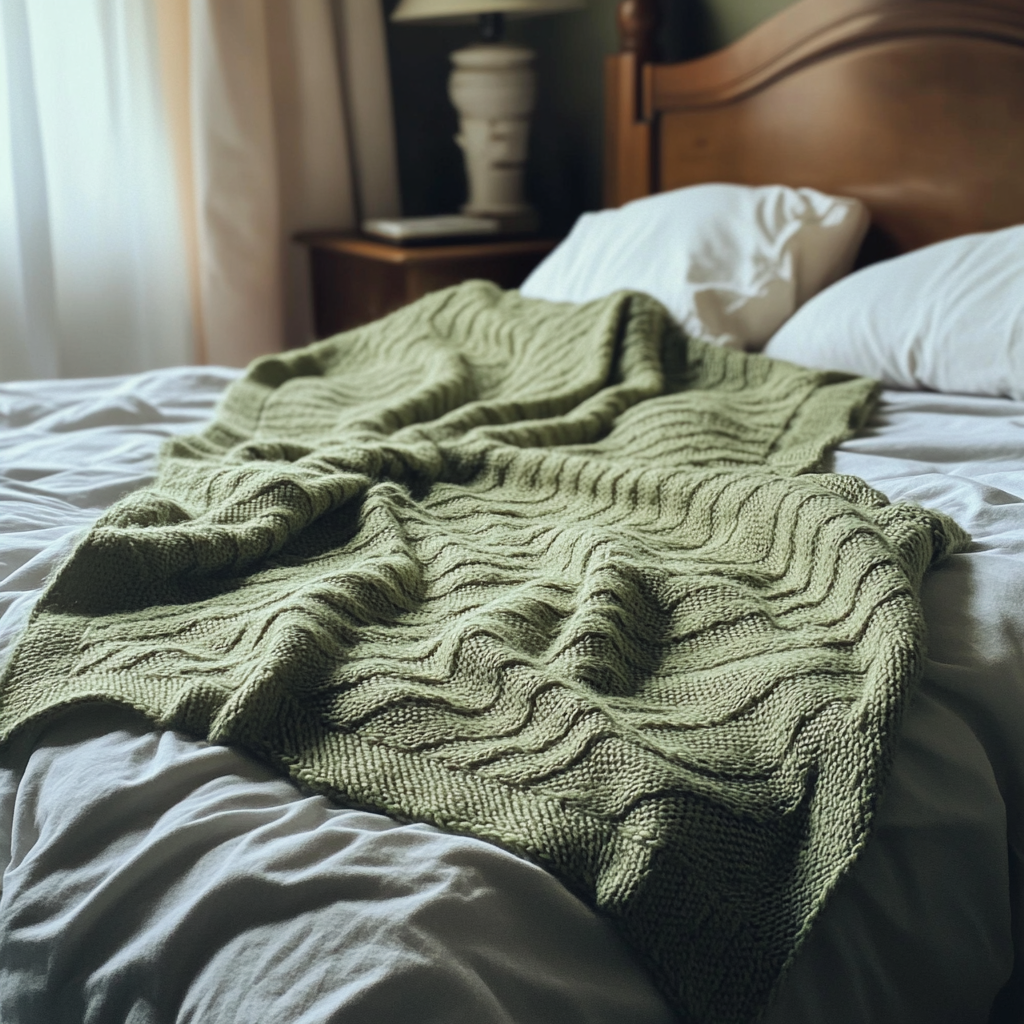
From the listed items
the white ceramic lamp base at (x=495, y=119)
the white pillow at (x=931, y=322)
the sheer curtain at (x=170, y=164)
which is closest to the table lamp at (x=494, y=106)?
the white ceramic lamp base at (x=495, y=119)

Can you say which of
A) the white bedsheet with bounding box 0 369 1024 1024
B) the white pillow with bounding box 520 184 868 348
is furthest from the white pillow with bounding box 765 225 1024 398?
the white bedsheet with bounding box 0 369 1024 1024

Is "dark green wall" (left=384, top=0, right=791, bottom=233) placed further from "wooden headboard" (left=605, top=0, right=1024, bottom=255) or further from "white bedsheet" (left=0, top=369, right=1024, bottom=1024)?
"white bedsheet" (left=0, top=369, right=1024, bottom=1024)

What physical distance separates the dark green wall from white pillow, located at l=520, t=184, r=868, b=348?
89cm

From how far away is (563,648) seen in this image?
0.73 m

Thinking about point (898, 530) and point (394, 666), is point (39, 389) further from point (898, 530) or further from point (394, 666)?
point (898, 530)

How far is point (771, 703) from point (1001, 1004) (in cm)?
26

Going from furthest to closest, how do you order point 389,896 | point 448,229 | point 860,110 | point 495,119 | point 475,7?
point 495,119
point 448,229
point 475,7
point 860,110
point 389,896

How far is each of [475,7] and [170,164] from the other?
0.74m

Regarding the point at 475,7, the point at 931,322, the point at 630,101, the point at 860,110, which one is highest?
the point at 475,7

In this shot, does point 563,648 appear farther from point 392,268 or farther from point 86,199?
point 86,199

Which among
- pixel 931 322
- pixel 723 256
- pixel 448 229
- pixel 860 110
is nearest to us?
pixel 931 322

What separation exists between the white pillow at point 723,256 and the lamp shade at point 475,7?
0.59 m

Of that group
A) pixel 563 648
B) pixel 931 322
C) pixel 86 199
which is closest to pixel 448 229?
pixel 86 199

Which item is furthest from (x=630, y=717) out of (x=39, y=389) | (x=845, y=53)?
(x=845, y=53)
